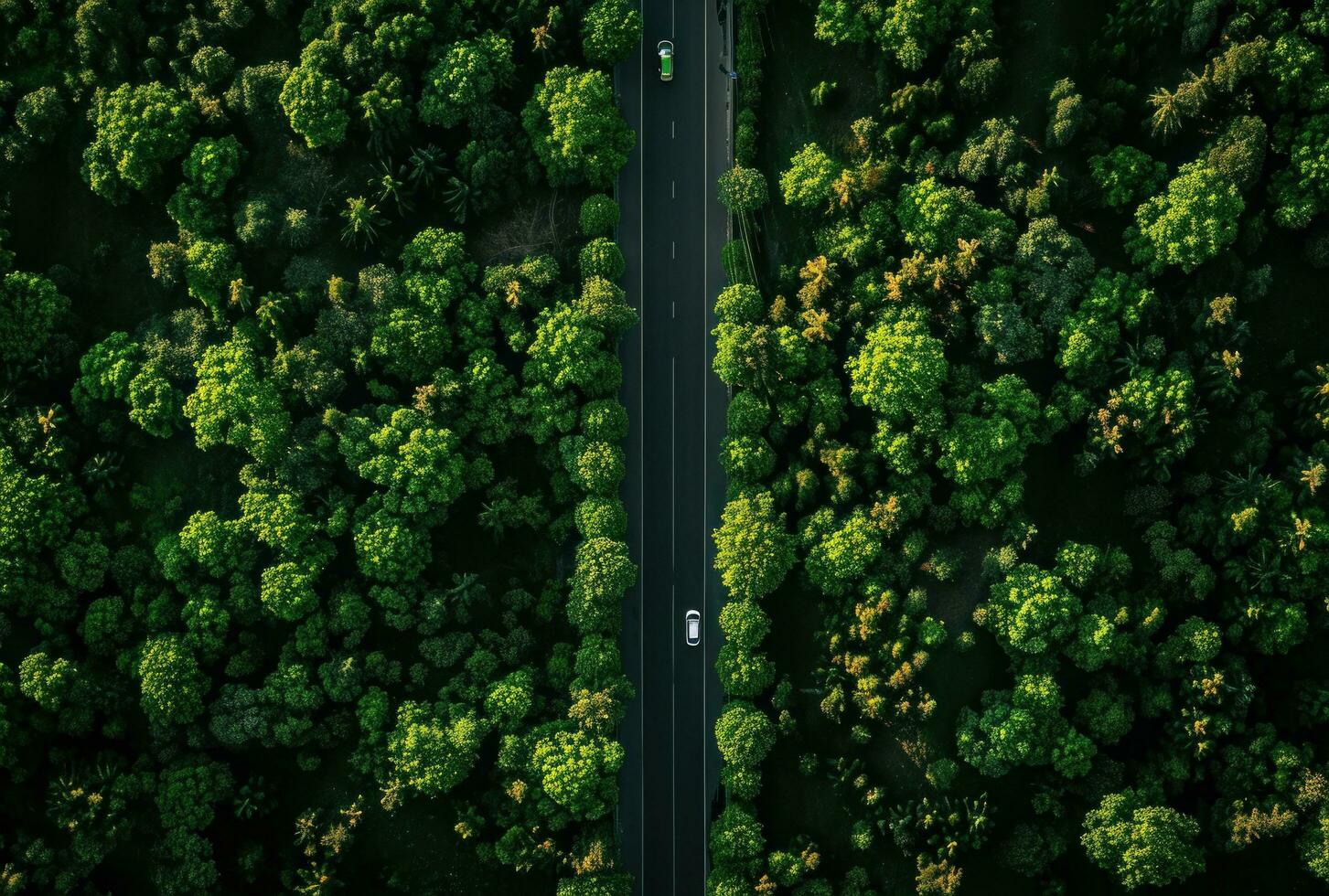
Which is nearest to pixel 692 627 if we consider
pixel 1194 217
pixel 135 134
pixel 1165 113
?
pixel 1194 217

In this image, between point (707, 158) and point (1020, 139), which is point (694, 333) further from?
point (1020, 139)

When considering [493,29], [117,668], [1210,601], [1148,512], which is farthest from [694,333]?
[117,668]

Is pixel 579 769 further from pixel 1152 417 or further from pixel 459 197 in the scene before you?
pixel 1152 417

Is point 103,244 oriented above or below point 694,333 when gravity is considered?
above

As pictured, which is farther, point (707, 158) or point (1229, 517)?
point (707, 158)

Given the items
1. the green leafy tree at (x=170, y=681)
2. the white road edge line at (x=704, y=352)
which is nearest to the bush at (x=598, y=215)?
the white road edge line at (x=704, y=352)

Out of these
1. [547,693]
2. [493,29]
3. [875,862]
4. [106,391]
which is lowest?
[875,862]

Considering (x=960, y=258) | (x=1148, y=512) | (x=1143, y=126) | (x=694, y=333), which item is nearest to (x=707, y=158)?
(x=694, y=333)

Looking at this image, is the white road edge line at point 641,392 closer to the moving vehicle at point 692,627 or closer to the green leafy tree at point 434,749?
the moving vehicle at point 692,627
